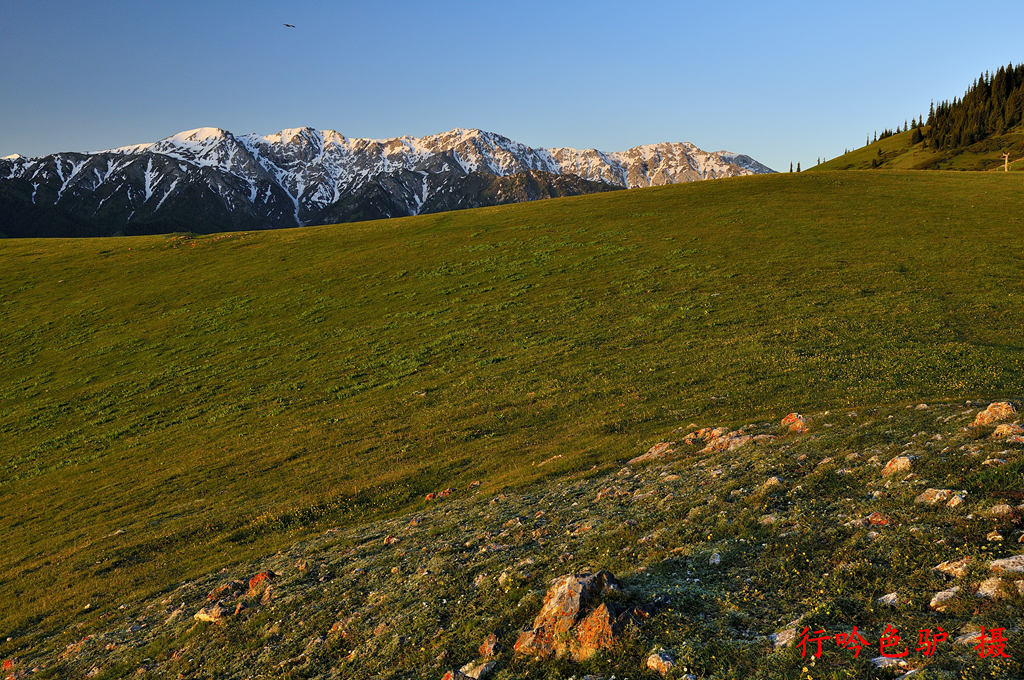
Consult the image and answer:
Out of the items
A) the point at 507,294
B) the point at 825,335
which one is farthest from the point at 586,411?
the point at 507,294

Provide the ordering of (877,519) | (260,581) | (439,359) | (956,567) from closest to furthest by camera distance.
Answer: (956,567) → (877,519) → (260,581) → (439,359)

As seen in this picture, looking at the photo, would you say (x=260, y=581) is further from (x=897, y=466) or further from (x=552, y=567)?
(x=897, y=466)

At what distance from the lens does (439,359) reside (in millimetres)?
32375

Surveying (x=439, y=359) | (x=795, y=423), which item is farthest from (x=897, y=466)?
(x=439, y=359)

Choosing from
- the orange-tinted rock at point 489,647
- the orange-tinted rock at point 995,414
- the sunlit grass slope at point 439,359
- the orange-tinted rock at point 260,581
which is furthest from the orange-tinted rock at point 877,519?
the orange-tinted rock at point 260,581

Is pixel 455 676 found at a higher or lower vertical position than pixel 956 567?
lower

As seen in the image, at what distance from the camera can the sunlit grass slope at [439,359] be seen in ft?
60.1

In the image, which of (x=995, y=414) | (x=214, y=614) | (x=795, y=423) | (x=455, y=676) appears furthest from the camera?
(x=795, y=423)

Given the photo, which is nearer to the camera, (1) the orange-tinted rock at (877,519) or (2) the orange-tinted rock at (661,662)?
(2) the orange-tinted rock at (661,662)

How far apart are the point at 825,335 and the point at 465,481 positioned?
1942 centimetres

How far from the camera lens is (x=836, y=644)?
6.11 metres

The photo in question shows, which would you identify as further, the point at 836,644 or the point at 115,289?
the point at 115,289

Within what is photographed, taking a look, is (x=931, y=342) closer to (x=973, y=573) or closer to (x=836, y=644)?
(x=973, y=573)

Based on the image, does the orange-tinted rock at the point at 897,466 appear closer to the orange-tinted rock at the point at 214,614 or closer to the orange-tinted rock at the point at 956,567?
the orange-tinted rock at the point at 956,567
